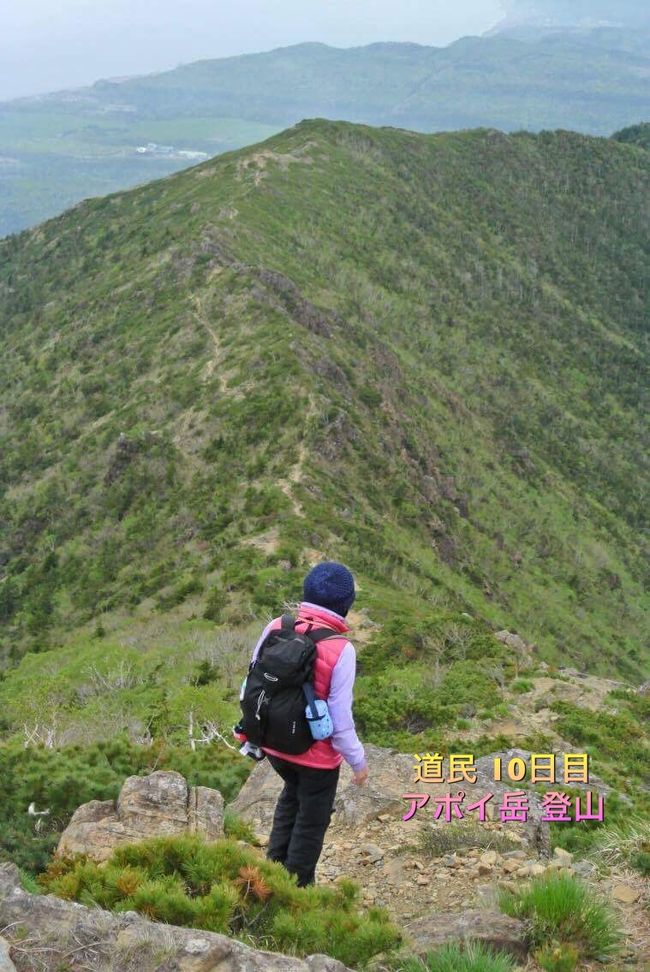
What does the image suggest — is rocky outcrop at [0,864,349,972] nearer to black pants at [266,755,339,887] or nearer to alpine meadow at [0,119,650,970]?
alpine meadow at [0,119,650,970]

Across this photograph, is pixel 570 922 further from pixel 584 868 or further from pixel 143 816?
pixel 143 816

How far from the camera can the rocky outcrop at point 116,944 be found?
5.30 m

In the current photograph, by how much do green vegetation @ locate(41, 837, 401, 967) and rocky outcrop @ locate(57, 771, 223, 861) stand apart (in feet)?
3.67

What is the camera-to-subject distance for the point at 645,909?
7.58 metres

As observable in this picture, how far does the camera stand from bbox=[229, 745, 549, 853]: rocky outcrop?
10195 mm

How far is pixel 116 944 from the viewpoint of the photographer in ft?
17.7

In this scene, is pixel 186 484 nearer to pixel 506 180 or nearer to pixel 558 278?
pixel 558 278

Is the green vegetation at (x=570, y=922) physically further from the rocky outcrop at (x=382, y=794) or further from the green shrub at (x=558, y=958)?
the rocky outcrop at (x=382, y=794)

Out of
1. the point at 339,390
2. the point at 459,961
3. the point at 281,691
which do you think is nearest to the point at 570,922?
the point at 459,961

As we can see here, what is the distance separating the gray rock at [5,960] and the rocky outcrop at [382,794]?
5.01 m

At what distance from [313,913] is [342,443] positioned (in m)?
34.0

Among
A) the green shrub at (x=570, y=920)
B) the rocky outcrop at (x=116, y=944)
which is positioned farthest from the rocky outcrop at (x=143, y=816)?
the green shrub at (x=570, y=920)

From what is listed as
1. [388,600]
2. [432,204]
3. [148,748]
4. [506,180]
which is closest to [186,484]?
[388,600]

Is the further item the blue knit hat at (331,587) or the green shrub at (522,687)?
the green shrub at (522,687)
